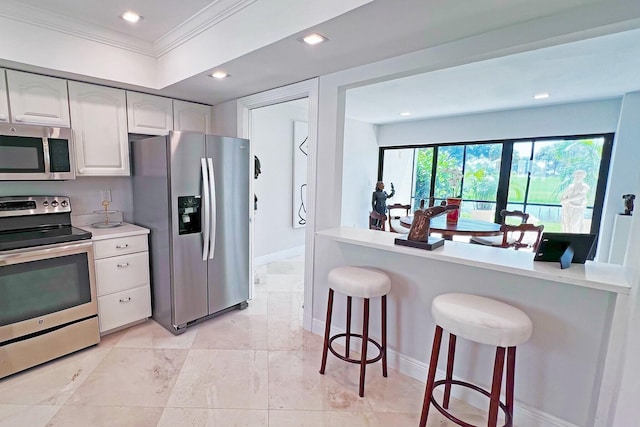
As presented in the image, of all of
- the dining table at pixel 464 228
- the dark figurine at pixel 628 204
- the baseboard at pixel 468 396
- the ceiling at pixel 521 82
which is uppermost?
the ceiling at pixel 521 82

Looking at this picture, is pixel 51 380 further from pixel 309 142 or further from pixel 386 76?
pixel 386 76

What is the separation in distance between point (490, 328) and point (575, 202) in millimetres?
4228

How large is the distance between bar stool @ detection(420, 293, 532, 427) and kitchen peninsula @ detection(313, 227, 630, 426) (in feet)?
0.63

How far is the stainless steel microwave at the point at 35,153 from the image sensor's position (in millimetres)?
2162

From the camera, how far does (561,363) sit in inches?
62.5

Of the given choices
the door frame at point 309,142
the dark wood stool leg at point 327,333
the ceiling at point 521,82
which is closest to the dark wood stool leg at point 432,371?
the dark wood stool leg at point 327,333

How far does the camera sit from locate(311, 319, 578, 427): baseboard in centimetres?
165

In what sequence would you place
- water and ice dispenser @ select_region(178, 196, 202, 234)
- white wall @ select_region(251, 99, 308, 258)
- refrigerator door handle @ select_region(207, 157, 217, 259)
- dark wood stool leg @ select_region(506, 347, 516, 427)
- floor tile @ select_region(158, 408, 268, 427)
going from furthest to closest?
white wall @ select_region(251, 99, 308, 258) → refrigerator door handle @ select_region(207, 157, 217, 259) → water and ice dispenser @ select_region(178, 196, 202, 234) → floor tile @ select_region(158, 408, 268, 427) → dark wood stool leg @ select_region(506, 347, 516, 427)

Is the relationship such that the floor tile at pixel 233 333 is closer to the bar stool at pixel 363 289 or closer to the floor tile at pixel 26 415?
the bar stool at pixel 363 289

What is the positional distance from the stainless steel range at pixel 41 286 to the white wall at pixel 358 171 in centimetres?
432

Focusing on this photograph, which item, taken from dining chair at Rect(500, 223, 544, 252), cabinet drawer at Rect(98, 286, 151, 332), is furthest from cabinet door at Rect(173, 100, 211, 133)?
dining chair at Rect(500, 223, 544, 252)

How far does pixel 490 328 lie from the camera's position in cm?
139

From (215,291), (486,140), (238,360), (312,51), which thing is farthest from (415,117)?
(238,360)

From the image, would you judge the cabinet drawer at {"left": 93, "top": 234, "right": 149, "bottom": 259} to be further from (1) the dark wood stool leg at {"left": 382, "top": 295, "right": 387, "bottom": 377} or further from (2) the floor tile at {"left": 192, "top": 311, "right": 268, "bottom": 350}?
(1) the dark wood stool leg at {"left": 382, "top": 295, "right": 387, "bottom": 377}
